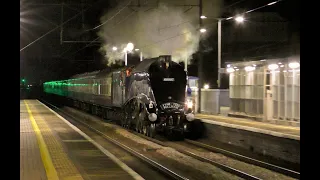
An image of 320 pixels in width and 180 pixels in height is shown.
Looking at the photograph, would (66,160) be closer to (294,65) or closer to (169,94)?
(169,94)

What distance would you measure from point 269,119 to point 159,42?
9519 millimetres

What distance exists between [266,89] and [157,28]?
7.87 metres

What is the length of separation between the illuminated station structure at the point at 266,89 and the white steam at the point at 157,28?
435 centimetres

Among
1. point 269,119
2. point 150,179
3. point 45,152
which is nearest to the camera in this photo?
point 150,179

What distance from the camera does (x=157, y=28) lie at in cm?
2242

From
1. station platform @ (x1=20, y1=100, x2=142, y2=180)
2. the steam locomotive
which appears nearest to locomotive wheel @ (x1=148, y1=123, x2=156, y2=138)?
the steam locomotive

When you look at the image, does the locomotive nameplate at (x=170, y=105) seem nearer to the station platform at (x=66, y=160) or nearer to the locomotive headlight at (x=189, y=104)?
the locomotive headlight at (x=189, y=104)

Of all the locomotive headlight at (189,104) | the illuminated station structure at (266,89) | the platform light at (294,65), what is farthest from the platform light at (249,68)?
the locomotive headlight at (189,104)

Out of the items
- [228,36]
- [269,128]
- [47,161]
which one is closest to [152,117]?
[269,128]

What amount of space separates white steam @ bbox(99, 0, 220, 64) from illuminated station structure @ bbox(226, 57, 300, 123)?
14.3 ft
